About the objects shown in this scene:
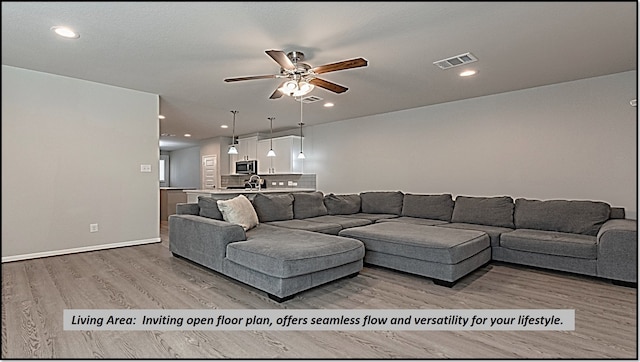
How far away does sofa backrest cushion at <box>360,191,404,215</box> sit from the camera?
535 cm

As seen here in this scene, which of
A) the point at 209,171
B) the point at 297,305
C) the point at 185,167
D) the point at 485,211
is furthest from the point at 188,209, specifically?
the point at 185,167

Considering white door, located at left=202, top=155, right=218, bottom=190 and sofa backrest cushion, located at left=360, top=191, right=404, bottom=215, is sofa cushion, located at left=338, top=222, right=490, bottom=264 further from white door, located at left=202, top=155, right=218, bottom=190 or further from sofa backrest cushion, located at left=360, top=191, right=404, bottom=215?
white door, located at left=202, top=155, right=218, bottom=190

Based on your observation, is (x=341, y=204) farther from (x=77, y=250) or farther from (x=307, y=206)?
(x=77, y=250)

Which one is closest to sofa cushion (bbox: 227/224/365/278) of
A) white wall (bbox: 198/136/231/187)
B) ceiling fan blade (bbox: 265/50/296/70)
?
ceiling fan blade (bbox: 265/50/296/70)

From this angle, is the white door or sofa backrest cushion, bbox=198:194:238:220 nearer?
sofa backrest cushion, bbox=198:194:238:220

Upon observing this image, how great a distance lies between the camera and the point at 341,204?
5395mm

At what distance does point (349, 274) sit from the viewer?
3.14m

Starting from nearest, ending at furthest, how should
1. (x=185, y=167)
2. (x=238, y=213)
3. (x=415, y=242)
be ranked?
(x=415, y=242), (x=238, y=213), (x=185, y=167)

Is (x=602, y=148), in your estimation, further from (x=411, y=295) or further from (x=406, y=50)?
(x=411, y=295)

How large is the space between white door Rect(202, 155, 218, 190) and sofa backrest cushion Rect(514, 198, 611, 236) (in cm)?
784

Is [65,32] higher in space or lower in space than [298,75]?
higher

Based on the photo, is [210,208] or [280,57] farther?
[210,208]

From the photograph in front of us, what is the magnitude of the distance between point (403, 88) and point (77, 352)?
4380 mm
